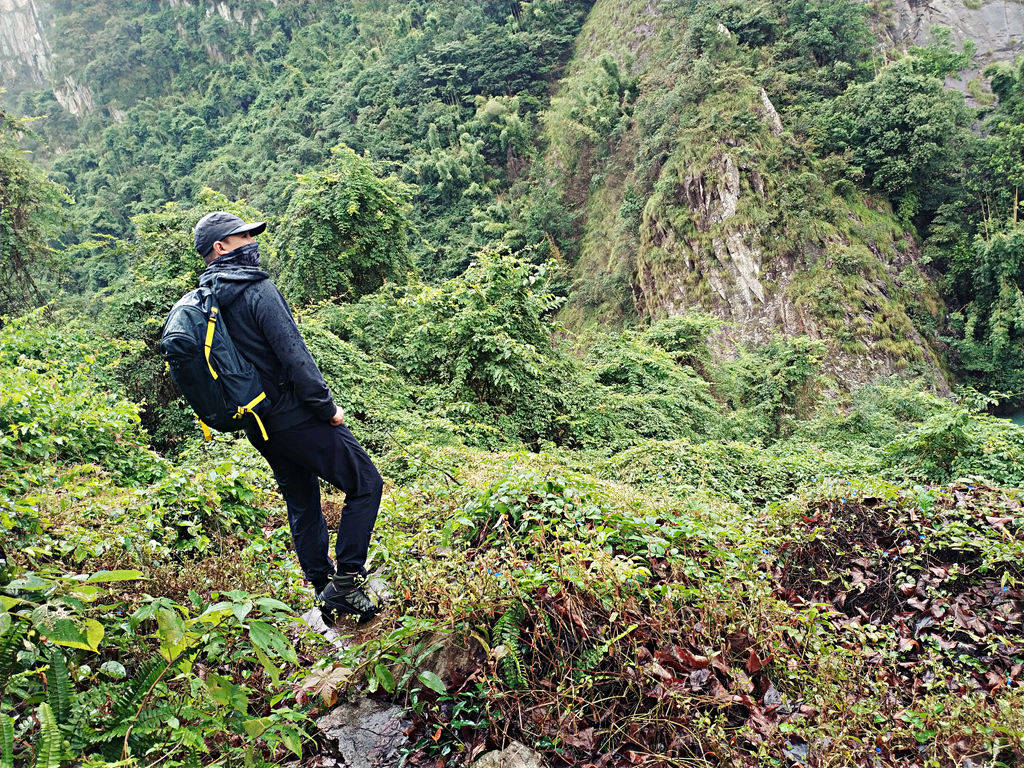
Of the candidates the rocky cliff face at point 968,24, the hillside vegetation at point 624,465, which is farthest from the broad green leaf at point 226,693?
the rocky cliff face at point 968,24

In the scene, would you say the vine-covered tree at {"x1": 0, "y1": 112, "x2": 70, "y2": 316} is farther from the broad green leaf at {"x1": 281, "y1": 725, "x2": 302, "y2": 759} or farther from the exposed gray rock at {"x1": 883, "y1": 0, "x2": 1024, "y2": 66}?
the exposed gray rock at {"x1": 883, "y1": 0, "x2": 1024, "y2": 66}

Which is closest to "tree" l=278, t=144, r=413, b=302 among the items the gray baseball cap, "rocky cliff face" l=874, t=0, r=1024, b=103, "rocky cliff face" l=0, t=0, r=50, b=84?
the gray baseball cap

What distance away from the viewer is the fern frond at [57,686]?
1585mm

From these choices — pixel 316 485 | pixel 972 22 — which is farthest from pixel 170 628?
pixel 972 22

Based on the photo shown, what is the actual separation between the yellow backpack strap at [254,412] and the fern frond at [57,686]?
3.22 ft

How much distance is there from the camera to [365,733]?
87.3 inches

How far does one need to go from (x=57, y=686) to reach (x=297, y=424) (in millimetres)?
1199

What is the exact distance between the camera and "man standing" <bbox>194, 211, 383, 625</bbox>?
252cm

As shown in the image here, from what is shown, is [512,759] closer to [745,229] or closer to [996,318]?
[745,229]

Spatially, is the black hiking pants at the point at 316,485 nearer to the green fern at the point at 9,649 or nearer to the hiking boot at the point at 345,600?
the hiking boot at the point at 345,600

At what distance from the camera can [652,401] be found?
9.62 m

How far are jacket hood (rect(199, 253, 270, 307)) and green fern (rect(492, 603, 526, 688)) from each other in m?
1.63

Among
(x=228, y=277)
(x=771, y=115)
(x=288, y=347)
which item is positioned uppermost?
(x=771, y=115)

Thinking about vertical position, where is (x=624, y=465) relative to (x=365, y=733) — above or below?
below
